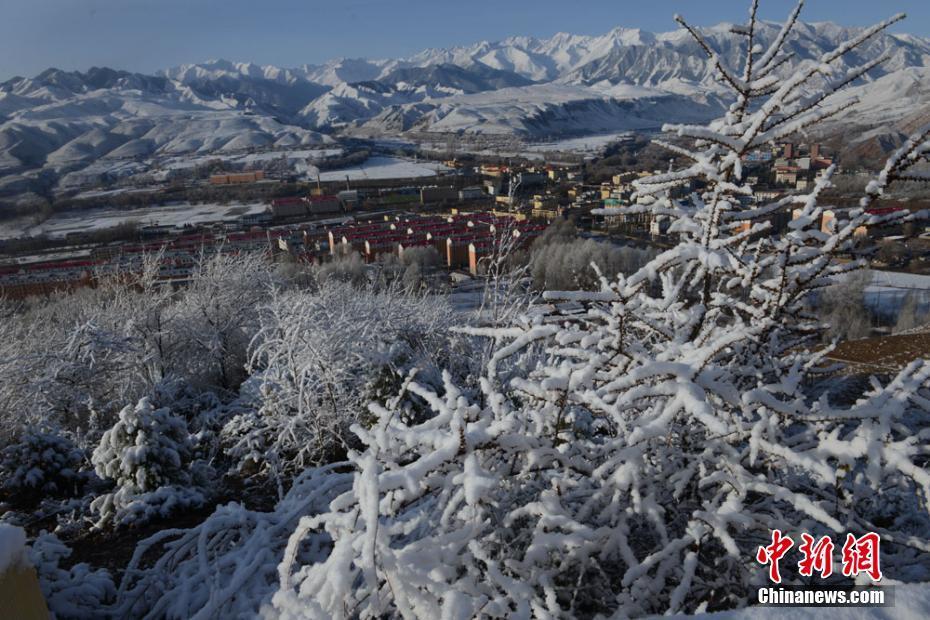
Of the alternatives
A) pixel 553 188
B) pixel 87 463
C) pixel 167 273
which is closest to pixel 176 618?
pixel 87 463

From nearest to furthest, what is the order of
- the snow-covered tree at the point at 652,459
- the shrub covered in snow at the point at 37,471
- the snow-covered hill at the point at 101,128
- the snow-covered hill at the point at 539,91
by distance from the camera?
1. the snow-covered tree at the point at 652,459
2. the shrub covered in snow at the point at 37,471
3. the snow-covered hill at the point at 101,128
4. the snow-covered hill at the point at 539,91

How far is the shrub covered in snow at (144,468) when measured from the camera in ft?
14.1

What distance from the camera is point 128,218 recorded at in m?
41.9

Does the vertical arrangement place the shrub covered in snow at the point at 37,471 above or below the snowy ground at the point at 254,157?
below

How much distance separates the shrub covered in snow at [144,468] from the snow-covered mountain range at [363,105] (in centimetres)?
4251

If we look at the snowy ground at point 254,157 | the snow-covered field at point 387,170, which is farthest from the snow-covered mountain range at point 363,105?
the snow-covered field at point 387,170

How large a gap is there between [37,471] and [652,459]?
18.3ft

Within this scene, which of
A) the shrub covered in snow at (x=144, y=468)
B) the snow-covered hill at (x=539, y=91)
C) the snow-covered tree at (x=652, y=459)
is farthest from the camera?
the snow-covered hill at (x=539, y=91)

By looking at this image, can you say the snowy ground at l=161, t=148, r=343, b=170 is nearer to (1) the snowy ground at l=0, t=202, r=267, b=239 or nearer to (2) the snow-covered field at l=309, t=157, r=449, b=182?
(2) the snow-covered field at l=309, t=157, r=449, b=182

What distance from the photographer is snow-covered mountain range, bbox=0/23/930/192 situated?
3031 inches

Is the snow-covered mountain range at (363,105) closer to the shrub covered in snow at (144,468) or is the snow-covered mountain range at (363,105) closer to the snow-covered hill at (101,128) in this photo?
the snow-covered hill at (101,128)

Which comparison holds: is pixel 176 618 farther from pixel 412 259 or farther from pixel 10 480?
pixel 412 259

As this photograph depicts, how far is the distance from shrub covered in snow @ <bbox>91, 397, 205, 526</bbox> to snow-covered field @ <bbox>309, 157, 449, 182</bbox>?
5655 centimetres

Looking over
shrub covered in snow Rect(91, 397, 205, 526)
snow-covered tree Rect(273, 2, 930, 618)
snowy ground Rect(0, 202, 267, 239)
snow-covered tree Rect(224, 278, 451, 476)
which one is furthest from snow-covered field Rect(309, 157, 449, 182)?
snow-covered tree Rect(273, 2, 930, 618)
